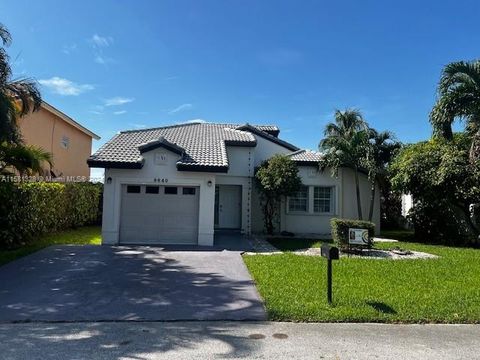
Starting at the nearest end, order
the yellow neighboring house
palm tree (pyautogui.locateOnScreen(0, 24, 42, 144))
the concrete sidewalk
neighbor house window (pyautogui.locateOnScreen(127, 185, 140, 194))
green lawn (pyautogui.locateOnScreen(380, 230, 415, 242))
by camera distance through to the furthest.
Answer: the concrete sidewalk, palm tree (pyautogui.locateOnScreen(0, 24, 42, 144)), neighbor house window (pyautogui.locateOnScreen(127, 185, 140, 194)), green lawn (pyautogui.locateOnScreen(380, 230, 415, 242)), the yellow neighboring house

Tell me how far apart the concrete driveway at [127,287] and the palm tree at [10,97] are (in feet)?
12.0

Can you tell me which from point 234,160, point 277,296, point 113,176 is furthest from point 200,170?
point 277,296

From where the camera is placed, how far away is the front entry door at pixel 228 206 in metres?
19.3

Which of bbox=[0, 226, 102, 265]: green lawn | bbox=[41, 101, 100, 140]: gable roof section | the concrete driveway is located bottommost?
the concrete driveway

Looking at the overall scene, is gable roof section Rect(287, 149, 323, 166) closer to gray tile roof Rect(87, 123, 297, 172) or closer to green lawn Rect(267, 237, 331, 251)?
gray tile roof Rect(87, 123, 297, 172)

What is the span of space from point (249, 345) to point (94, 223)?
61.1ft

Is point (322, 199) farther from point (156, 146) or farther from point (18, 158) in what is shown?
point (18, 158)

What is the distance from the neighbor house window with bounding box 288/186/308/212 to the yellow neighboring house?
12.8m

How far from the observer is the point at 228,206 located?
63.7 ft

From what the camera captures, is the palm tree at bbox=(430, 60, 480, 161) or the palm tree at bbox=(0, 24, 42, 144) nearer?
the palm tree at bbox=(0, 24, 42, 144)

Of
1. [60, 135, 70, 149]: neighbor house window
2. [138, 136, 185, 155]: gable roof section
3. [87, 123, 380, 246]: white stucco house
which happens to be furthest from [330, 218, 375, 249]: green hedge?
[60, 135, 70, 149]: neighbor house window

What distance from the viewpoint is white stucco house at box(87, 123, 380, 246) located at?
14.5m

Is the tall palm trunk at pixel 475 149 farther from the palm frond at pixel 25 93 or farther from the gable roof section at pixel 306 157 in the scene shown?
the palm frond at pixel 25 93

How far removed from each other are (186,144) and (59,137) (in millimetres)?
11429
